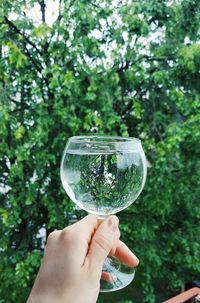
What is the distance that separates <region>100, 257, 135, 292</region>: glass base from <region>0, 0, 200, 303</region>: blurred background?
84cm

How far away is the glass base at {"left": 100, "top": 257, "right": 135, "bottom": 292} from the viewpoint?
0.64 meters

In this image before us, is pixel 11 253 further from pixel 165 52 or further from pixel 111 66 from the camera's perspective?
pixel 165 52

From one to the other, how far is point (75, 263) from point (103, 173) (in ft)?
0.44

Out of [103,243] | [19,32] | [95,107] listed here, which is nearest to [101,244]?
[103,243]

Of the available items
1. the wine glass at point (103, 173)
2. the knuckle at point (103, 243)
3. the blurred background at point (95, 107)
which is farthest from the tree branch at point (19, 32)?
the knuckle at point (103, 243)

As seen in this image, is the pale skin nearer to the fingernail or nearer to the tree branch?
the fingernail

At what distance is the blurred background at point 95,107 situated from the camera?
145 cm

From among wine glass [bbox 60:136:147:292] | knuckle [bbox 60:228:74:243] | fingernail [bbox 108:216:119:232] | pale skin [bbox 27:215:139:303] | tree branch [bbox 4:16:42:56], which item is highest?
tree branch [bbox 4:16:42:56]

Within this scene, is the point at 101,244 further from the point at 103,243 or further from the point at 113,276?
the point at 113,276

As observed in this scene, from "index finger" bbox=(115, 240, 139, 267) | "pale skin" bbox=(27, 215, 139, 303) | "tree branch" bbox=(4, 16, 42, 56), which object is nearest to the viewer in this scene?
"pale skin" bbox=(27, 215, 139, 303)

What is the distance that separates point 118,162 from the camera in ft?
1.73

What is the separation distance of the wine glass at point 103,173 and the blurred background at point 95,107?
87cm

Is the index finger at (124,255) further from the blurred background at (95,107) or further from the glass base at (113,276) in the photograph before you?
the blurred background at (95,107)

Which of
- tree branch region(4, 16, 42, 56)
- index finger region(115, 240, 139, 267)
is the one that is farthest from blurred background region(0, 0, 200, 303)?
index finger region(115, 240, 139, 267)
